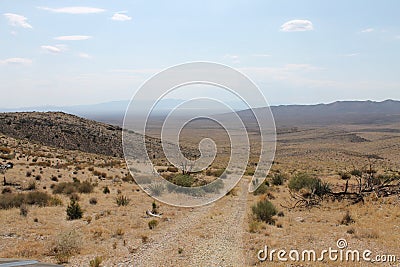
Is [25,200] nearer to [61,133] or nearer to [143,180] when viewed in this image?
[143,180]

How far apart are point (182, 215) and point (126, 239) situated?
158 inches

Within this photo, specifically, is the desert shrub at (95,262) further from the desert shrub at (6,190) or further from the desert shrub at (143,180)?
the desert shrub at (143,180)

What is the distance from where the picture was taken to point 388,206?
1384 centimetres

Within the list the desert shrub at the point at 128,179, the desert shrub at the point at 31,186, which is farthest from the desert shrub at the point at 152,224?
the desert shrub at the point at 128,179

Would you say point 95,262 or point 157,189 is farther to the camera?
point 157,189

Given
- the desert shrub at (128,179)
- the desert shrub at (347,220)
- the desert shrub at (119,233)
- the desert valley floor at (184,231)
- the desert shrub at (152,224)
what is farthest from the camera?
the desert shrub at (128,179)

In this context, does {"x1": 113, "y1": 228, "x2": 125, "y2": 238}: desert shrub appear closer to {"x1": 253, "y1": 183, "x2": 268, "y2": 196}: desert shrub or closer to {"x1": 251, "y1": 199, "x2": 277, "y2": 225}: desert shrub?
{"x1": 251, "y1": 199, "x2": 277, "y2": 225}: desert shrub

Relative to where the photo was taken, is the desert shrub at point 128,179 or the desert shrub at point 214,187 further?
the desert shrub at point 128,179

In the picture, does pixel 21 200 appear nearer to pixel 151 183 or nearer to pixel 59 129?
pixel 151 183

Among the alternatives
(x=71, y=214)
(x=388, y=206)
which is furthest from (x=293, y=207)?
(x=71, y=214)

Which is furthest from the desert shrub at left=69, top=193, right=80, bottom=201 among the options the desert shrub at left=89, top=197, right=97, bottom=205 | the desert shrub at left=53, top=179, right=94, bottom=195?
the desert shrub at left=89, top=197, right=97, bottom=205

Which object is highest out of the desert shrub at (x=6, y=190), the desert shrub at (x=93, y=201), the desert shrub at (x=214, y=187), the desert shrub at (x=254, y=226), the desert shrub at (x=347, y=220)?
the desert shrub at (x=6, y=190)

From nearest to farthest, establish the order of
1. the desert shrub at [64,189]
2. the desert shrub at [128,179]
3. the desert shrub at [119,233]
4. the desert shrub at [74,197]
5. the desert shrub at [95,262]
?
the desert shrub at [95,262] → the desert shrub at [119,233] → the desert shrub at [74,197] → the desert shrub at [64,189] → the desert shrub at [128,179]

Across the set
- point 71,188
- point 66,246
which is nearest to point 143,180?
point 71,188
